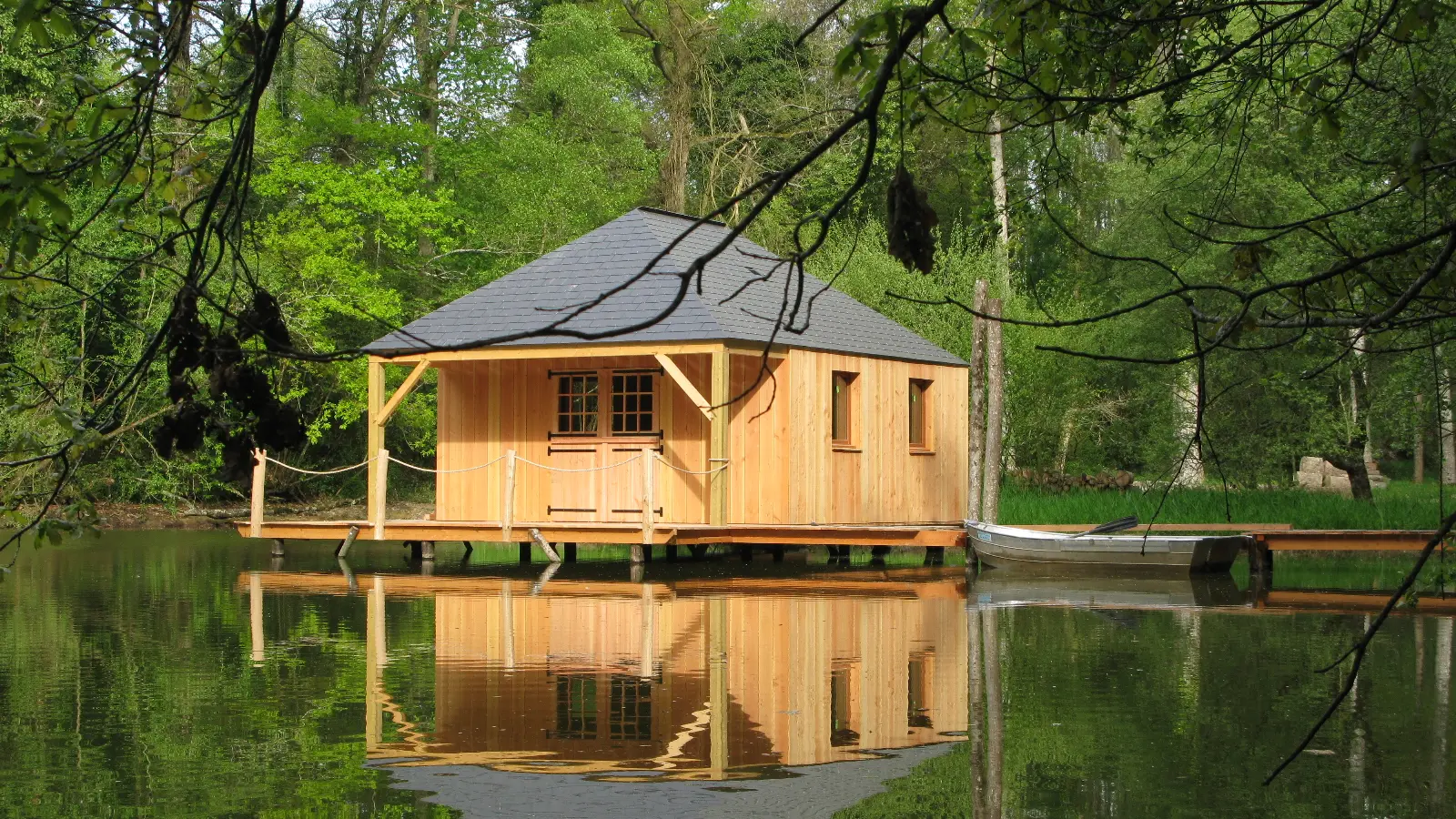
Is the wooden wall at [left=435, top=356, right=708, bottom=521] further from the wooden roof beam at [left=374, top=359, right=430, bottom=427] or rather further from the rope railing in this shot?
the wooden roof beam at [left=374, top=359, right=430, bottom=427]

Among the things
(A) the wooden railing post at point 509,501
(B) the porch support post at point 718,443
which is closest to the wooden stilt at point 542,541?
(A) the wooden railing post at point 509,501

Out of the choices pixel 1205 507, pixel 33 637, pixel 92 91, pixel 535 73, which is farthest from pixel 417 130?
pixel 92 91

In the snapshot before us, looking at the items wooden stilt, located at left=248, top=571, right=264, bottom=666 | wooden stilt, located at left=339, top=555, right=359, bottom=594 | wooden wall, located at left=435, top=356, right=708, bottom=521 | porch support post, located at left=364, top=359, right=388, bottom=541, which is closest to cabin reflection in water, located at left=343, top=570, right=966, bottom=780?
wooden stilt, located at left=248, top=571, right=264, bottom=666

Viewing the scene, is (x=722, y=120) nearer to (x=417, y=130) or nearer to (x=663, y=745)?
(x=417, y=130)

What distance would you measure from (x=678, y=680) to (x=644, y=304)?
11.5 meters

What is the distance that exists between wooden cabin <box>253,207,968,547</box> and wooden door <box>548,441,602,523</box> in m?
0.02

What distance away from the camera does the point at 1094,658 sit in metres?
11.2

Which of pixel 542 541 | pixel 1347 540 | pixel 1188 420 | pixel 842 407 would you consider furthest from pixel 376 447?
pixel 1188 420

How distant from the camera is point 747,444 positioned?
2205 cm

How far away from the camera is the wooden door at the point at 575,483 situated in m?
22.4

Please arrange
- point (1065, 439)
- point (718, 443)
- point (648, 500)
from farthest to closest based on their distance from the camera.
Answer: point (1065, 439) < point (718, 443) < point (648, 500)

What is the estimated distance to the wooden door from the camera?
22391 millimetres

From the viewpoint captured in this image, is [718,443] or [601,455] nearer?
[718,443]

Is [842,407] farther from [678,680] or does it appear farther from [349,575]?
[678,680]
